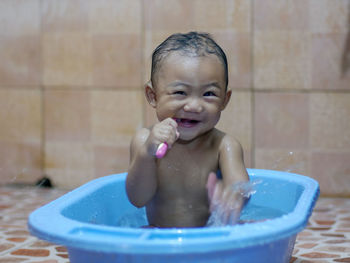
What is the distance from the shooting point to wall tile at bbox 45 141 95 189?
279 centimetres

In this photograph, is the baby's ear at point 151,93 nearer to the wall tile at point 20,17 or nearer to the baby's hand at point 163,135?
the baby's hand at point 163,135

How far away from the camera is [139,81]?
2684 millimetres

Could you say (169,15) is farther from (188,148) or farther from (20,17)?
(188,148)

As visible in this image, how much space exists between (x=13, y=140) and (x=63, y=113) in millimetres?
334

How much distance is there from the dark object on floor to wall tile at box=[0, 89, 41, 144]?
0.20m

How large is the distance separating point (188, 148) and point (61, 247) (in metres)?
Answer: 0.63

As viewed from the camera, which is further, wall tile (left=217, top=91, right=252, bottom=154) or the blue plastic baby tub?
wall tile (left=217, top=91, right=252, bottom=154)

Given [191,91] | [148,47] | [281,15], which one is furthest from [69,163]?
[191,91]

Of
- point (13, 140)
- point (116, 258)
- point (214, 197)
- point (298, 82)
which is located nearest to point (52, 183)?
point (13, 140)

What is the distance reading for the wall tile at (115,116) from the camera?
107 inches

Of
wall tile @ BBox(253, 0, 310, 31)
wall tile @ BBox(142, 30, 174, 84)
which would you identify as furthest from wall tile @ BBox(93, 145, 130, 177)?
wall tile @ BBox(253, 0, 310, 31)

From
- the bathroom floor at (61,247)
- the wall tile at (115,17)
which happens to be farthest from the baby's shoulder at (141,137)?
the wall tile at (115,17)

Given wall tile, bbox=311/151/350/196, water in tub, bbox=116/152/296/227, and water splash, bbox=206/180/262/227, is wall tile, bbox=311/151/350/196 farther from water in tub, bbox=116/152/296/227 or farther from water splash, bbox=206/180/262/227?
water splash, bbox=206/180/262/227

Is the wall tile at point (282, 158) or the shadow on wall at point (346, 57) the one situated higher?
the shadow on wall at point (346, 57)
